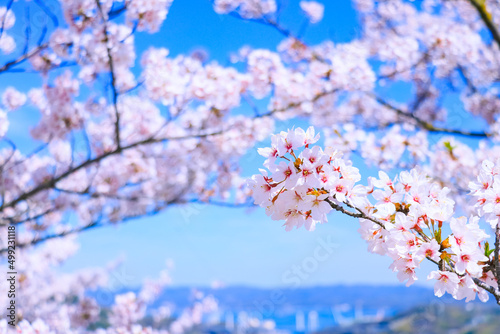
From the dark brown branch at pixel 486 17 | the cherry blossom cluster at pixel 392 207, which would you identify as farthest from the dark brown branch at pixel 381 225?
the dark brown branch at pixel 486 17

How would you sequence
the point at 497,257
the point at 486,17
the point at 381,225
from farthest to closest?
1. the point at 486,17
2. the point at 381,225
3. the point at 497,257

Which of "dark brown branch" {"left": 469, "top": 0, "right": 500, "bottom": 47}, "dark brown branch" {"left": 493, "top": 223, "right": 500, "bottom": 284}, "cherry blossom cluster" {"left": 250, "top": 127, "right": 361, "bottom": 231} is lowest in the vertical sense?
"dark brown branch" {"left": 493, "top": 223, "right": 500, "bottom": 284}

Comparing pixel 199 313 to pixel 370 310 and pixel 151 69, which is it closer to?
pixel 151 69

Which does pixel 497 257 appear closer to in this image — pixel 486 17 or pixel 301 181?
pixel 301 181

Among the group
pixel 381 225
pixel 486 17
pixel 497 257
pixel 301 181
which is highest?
pixel 486 17

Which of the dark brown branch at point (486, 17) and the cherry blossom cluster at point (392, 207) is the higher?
the dark brown branch at point (486, 17)

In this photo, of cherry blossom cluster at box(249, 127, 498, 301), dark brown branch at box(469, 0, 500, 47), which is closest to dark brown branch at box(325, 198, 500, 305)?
cherry blossom cluster at box(249, 127, 498, 301)

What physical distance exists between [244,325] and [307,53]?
1064 cm

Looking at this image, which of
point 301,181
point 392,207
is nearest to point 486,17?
point 392,207

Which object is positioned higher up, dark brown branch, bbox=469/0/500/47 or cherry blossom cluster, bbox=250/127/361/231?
dark brown branch, bbox=469/0/500/47

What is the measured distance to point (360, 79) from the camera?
6.22 m

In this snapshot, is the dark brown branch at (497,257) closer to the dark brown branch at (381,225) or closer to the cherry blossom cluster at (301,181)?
the dark brown branch at (381,225)

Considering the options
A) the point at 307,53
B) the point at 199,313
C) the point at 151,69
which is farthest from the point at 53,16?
the point at 199,313

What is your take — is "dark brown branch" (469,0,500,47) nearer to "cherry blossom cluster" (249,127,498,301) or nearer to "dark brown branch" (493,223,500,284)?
"cherry blossom cluster" (249,127,498,301)
